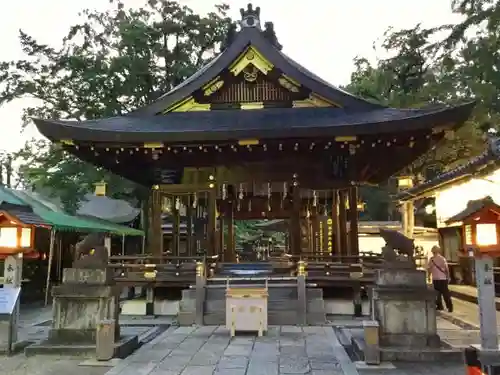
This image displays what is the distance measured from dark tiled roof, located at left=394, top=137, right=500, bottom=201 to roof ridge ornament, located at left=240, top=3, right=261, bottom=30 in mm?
7675

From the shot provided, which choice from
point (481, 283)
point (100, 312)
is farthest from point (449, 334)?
point (100, 312)

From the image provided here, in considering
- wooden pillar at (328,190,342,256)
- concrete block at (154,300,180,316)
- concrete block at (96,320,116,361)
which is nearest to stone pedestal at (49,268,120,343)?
concrete block at (96,320,116,361)

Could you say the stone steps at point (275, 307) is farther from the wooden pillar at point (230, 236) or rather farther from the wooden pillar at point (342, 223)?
the wooden pillar at point (230, 236)

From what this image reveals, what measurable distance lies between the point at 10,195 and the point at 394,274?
527 inches

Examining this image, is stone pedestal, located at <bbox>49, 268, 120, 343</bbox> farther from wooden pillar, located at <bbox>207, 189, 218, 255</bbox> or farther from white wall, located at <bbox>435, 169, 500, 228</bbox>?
white wall, located at <bbox>435, 169, 500, 228</bbox>

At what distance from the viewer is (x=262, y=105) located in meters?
14.4

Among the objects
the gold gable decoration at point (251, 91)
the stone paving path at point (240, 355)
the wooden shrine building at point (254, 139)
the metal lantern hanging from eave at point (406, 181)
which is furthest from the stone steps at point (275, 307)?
the metal lantern hanging from eave at point (406, 181)

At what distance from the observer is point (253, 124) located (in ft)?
42.5

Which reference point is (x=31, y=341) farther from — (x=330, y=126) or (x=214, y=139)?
(x=330, y=126)

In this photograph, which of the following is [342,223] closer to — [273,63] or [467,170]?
[467,170]

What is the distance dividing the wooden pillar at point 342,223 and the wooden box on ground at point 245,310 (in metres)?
5.35

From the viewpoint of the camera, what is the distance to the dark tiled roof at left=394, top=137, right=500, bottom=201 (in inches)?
412

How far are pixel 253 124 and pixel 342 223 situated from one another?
4.07 m

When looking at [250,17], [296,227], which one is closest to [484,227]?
[296,227]
